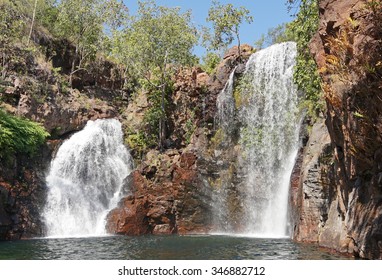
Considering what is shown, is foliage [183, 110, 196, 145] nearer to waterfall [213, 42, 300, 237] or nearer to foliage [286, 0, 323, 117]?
waterfall [213, 42, 300, 237]

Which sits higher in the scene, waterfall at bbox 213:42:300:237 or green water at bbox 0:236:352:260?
waterfall at bbox 213:42:300:237

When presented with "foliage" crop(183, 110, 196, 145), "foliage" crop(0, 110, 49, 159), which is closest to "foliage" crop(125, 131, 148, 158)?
"foliage" crop(183, 110, 196, 145)

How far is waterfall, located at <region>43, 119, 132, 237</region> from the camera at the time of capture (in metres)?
25.5

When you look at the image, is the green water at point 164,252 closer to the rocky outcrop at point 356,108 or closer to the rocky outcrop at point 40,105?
the rocky outcrop at point 356,108

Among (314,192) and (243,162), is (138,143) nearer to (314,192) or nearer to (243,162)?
(243,162)

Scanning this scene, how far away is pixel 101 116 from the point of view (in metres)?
34.0

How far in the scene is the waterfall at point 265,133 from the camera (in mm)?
25312

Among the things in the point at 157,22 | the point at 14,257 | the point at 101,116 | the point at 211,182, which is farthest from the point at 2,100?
the point at 14,257

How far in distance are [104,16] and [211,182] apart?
20.2 m

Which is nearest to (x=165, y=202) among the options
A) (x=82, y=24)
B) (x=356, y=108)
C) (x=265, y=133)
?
(x=265, y=133)

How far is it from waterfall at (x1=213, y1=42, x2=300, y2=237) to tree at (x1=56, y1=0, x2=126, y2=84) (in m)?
14.6

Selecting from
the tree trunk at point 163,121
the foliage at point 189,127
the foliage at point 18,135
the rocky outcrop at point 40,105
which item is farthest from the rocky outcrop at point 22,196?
the foliage at point 189,127

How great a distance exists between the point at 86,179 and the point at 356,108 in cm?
2052

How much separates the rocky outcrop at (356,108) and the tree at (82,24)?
88.2ft
